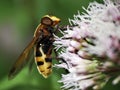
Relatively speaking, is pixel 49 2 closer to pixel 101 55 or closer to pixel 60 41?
pixel 60 41

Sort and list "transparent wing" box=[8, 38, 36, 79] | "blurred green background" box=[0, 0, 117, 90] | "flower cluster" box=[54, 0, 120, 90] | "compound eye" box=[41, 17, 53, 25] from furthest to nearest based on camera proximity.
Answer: "blurred green background" box=[0, 0, 117, 90] < "compound eye" box=[41, 17, 53, 25] < "transparent wing" box=[8, 38, 36, 79] < "flower cluster" box=[54, 0, 120, 90]

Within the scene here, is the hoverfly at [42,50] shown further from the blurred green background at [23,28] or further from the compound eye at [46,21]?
the blurred green background at [23,28]

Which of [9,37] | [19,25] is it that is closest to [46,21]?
[19,25]

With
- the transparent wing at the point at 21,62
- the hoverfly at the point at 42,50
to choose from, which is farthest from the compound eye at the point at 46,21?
the transparent wing at the point at 21,62

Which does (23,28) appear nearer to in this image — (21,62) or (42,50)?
(42,50)

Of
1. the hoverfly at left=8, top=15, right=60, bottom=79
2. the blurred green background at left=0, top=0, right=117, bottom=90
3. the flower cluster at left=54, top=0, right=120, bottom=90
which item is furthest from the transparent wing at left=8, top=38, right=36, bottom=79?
the blurred green background at left=0, top=0, right=117, bottom=90

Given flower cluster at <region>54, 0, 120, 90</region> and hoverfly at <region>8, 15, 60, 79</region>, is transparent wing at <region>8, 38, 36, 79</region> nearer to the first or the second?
hoverfly at <region>8, 15, 60, 79</region>
